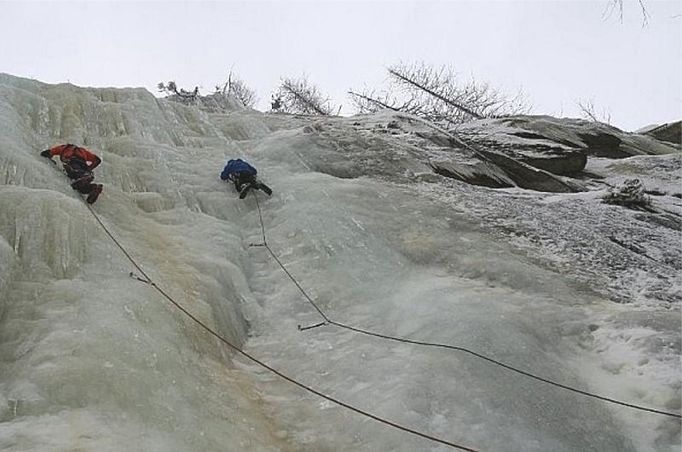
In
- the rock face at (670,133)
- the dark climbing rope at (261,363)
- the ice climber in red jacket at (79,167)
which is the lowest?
the dark climbing rope at (261,363)

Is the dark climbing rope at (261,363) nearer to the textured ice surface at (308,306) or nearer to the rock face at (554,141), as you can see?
the textured ice surface at (308,306)

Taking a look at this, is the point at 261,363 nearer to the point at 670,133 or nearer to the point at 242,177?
the point at 242,177

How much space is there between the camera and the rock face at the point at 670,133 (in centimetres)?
1739

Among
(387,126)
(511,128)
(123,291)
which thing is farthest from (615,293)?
(511,128)

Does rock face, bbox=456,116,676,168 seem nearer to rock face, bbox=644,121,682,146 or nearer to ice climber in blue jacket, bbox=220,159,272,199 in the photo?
rock face, bbox=644,121,682,146

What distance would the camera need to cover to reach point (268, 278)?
595 cm

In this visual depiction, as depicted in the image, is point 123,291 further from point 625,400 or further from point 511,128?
point 511,128

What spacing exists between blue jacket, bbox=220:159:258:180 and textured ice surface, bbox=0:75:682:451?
0.15 metres

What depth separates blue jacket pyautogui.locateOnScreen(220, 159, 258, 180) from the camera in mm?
7395

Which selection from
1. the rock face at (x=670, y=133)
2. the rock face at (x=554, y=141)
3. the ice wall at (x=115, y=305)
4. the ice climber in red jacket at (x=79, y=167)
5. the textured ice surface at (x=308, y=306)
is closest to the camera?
the ice wall at (x=115, y=305)

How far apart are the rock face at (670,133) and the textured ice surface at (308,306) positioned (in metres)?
11.3

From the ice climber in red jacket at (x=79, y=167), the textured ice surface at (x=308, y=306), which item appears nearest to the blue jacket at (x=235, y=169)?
the textured ice surface at (x=308, y=306)

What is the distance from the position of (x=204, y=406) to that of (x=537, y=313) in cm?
283

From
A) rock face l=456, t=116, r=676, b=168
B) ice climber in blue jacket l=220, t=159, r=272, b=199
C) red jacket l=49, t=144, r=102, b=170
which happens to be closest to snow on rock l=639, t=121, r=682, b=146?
rock face l=456, t=116, r=676, b=168
